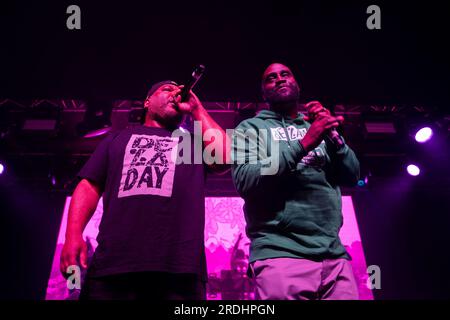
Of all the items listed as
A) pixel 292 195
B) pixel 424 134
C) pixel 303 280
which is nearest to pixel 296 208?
pixel 292 195

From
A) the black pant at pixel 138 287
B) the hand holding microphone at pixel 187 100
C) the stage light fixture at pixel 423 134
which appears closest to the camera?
the black pant at pixel 138 287

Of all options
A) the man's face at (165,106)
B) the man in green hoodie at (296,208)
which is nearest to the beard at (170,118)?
the man's face at (165,106)

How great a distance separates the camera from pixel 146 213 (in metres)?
1.15

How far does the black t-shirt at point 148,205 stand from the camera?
1064mm

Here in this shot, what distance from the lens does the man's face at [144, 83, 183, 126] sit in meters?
1.59

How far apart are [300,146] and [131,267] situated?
687mm

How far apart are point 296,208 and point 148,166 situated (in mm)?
566

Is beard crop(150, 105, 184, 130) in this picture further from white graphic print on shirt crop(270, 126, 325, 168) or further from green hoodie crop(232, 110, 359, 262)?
white graphic print on shirt crop(270, 126, 325, 168)

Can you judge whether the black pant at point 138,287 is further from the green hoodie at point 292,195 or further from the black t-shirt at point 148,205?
the green hoodie at point 292,195

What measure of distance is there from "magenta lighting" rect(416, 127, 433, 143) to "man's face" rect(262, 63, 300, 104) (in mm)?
2495

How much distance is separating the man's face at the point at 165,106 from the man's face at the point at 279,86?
0.45m
